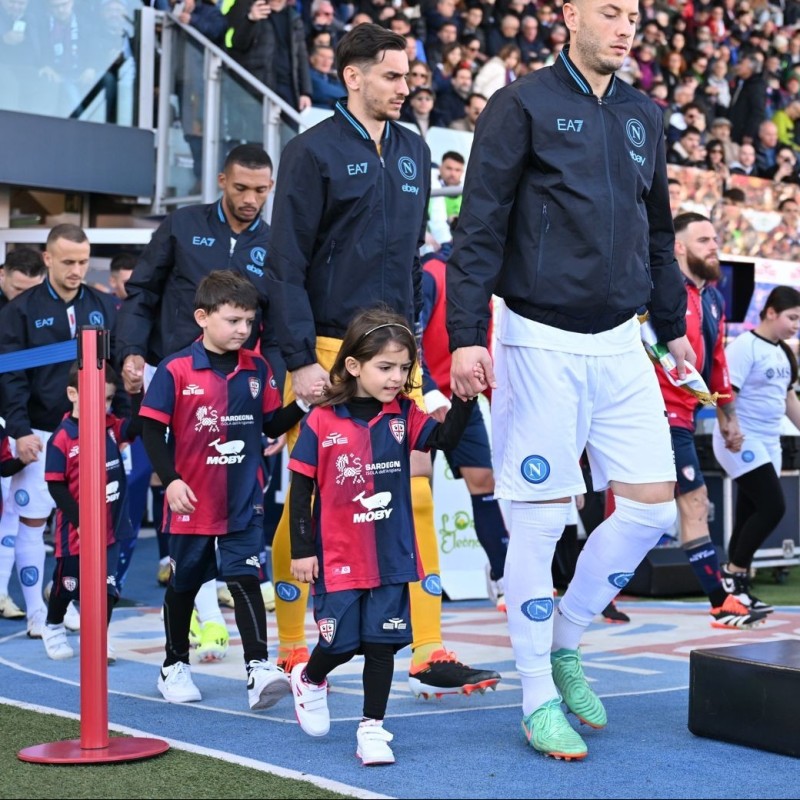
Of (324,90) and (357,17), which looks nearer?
(324,90)

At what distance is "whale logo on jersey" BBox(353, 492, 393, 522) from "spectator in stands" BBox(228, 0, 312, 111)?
8671mm

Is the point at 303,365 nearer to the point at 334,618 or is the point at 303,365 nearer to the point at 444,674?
the point at 334,618

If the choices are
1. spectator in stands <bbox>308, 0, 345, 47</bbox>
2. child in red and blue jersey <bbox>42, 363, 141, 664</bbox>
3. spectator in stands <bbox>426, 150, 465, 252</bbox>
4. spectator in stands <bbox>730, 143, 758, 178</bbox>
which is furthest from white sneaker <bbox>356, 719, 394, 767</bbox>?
spectator in stands <bbox>730, 143, 758, 178</bbox>

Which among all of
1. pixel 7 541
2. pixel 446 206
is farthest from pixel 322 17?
pixel 7 541

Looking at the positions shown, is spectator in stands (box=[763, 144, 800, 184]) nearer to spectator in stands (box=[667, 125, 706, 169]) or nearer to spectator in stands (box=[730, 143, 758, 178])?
spectator in stands (box=[730, 143, 758, 178])

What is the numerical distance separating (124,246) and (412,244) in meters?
8.93

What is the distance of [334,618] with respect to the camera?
3.91 meters

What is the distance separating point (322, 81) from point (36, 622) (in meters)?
7.62

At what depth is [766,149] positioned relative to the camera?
18.1 meters

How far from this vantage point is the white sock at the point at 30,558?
6.76 meters

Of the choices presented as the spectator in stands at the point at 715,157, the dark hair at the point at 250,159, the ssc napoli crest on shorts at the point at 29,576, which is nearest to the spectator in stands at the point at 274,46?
the spectator in stands at the point at 715,157

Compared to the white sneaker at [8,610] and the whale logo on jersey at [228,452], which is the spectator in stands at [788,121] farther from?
the whale logo on jersey at [228,452]

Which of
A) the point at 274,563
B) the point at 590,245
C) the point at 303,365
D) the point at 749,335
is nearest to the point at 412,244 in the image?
the point at 303,365

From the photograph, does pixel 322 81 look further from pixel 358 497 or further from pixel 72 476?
pixel 358 497
